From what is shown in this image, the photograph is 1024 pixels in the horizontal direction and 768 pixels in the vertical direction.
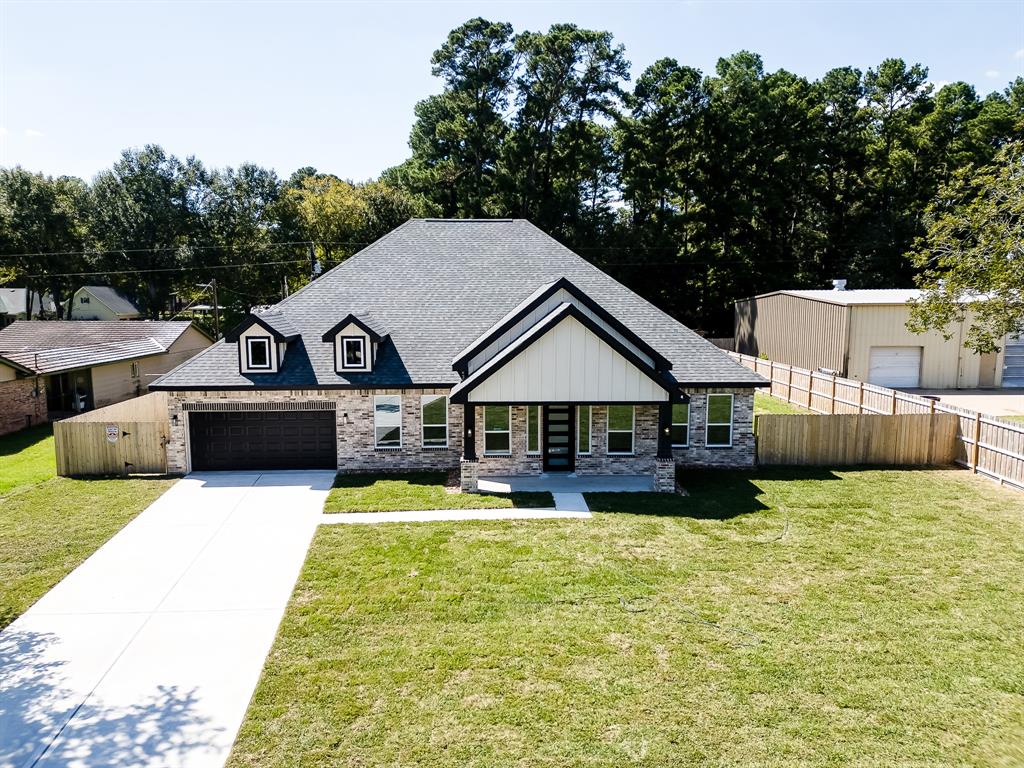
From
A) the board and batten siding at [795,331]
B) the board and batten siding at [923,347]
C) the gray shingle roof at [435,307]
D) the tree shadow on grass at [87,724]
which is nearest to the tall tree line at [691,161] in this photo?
the board and batten siding at [795,331]

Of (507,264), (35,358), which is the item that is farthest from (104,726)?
(35,358)

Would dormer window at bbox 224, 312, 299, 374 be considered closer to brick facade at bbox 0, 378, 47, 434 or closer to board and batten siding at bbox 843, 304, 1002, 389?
brick facade at bbox 0, 378, 47, 434

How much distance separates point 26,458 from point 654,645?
21649 millimetres

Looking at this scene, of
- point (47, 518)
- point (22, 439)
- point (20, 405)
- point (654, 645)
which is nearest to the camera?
point (654, 645)

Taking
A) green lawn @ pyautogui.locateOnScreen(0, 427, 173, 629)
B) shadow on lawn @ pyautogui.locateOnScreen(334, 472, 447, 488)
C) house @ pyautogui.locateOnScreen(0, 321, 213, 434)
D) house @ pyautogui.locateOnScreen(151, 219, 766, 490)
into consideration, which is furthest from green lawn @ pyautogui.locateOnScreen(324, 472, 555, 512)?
house @ pyautogui.locateOnScreen(0, 321, 213, 434)

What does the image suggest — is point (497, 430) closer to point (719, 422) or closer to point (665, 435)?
point (665, 435)

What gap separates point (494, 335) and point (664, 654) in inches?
430

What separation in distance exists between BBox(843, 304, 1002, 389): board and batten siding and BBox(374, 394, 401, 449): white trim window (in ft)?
76.0

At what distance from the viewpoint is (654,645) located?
10086 mm

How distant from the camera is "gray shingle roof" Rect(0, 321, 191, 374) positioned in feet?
106

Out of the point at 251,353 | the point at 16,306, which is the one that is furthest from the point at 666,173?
the point at 16,306

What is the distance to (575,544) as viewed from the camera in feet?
46.3

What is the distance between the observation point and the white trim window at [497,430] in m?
19.4

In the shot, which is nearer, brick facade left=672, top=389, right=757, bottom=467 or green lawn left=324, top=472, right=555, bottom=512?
green lawn left=324, top=472, right=555, bottom=512
